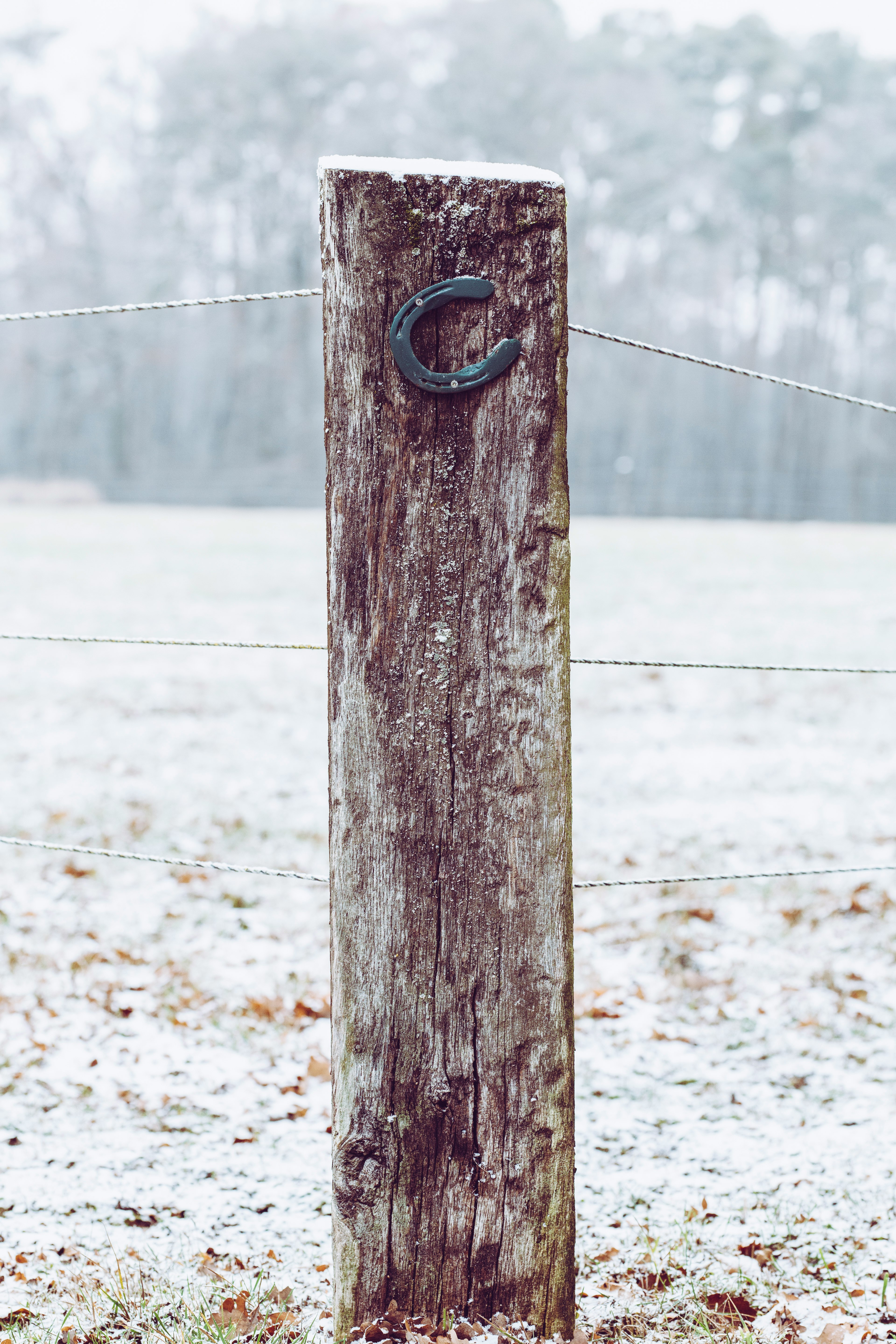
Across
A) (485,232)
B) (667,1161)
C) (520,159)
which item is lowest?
(667,1161)

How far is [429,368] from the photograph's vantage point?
1.68 meters

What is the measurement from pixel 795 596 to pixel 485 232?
510 inches

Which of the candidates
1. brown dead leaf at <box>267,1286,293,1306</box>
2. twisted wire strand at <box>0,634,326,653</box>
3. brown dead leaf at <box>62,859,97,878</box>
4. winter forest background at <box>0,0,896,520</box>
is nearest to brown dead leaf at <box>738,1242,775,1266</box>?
brown dead leaf at <box>267,1286,293,1306</box>

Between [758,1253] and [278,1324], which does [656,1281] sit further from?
[278,1324]

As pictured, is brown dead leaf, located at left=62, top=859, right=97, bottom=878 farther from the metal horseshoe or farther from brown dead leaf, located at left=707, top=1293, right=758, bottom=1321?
the metal horseshoe

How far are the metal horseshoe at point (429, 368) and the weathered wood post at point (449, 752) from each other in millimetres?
18

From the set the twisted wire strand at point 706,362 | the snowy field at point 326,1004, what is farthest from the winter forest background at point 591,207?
the twisted wire strand at point 706,362

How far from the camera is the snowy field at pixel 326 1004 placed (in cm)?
239

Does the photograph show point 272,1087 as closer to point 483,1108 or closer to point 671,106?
point 483,1108

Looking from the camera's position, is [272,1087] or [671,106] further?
[671,106]

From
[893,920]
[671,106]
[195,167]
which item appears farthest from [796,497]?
[893,920]

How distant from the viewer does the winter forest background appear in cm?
3644

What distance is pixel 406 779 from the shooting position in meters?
1.76

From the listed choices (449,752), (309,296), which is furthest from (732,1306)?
(309,296)
